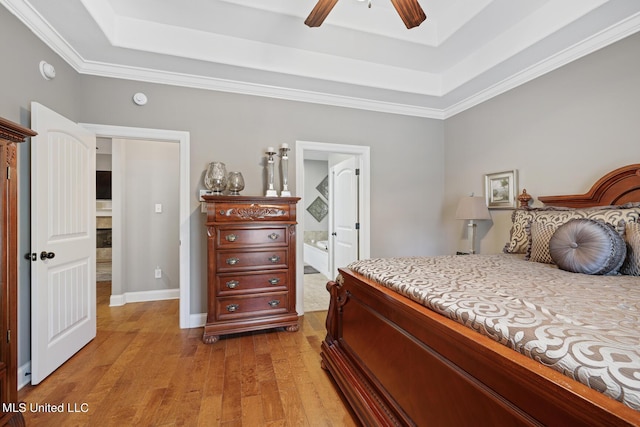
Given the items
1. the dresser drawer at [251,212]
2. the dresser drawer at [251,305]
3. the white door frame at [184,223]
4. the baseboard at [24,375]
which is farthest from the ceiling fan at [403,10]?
the baseboard at [24,375]

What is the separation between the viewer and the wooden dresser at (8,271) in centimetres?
137

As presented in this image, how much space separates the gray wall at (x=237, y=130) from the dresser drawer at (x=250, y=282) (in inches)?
19.1

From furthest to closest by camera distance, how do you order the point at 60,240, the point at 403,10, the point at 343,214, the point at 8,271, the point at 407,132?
the point at 343,214, the point at 407,132, the point at 60,240, the point at 403,10, the point at 8,271

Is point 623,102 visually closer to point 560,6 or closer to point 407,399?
point 560,6

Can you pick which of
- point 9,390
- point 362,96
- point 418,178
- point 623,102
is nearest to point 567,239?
point 623,102

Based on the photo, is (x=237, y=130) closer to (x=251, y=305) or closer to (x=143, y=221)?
(x=251, y=305)

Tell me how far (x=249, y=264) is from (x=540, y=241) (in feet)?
7.80

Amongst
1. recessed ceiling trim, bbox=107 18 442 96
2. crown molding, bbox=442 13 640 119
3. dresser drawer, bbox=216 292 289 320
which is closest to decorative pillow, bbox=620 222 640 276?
crown molding, bbox=442 13 640 119

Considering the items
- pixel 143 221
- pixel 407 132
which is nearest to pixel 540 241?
pixel 407 132

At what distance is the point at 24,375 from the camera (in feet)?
6.45

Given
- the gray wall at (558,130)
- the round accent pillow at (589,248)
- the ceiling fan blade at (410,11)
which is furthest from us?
the gray wall at (558,130)

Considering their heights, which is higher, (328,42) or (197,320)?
(328,42)

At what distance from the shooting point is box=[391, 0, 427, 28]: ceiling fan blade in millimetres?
1726

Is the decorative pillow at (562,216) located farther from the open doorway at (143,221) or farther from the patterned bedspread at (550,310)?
the open doorway at (143,221)
